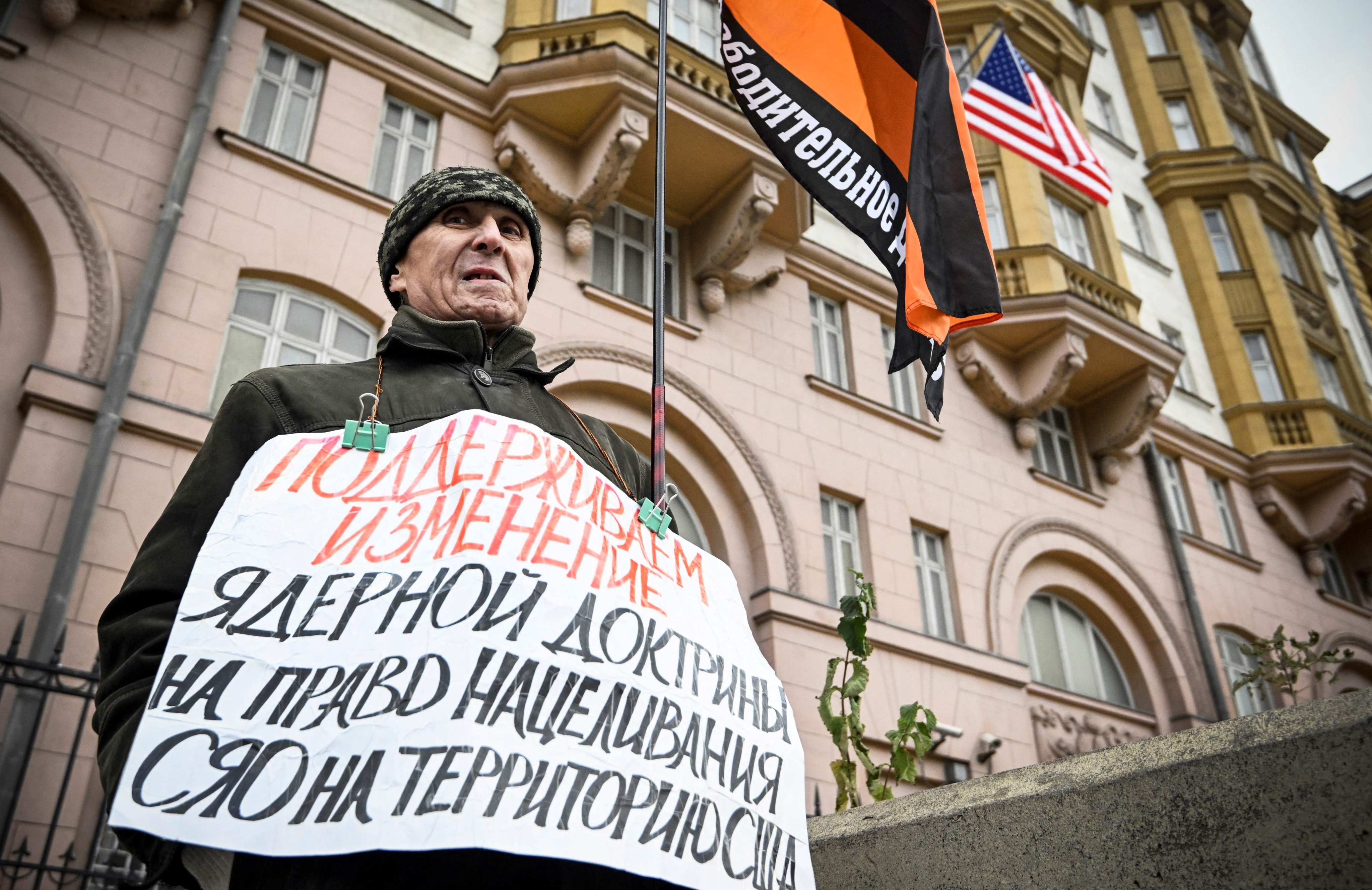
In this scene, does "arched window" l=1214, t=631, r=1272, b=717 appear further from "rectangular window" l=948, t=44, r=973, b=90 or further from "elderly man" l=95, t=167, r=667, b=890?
"elderly man" l=95, t=167, r=667, b=890

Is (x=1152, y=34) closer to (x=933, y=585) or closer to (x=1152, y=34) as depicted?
(x=1152, y=34)

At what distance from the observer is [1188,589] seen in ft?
50.4

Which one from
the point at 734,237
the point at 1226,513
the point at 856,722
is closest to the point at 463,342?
the point at 856,722

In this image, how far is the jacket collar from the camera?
2.35 meters

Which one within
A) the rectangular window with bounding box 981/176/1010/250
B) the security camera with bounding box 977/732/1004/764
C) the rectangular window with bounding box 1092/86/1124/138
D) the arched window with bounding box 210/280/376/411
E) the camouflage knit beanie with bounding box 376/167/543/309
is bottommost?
the camouflage knit beanie with bounding box 376/167/543/309

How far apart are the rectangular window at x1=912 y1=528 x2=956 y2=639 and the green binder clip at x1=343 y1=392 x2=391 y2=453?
10761 millimetres

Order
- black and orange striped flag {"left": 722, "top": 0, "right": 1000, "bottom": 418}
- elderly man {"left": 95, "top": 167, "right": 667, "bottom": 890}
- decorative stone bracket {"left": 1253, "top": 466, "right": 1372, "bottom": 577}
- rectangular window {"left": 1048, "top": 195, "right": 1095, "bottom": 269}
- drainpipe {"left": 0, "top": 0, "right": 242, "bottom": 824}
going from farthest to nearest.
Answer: decorative stone bracket {"left": 1253, "top": 466, "right": 1372, "bottom": 577} < rectangular window {"left": 1048, "top": 195, "right": 1095, "bottom": 269} < drainpipe {"left": 0, "top": 0, "right": 242, "bottom": 824} < black and orange striped flag {"left": 722, "top": 0, "right": 1000, "bottom": 418} < elderly man {"left": 95, "top": 167, "right": 667, "bottom": 890}

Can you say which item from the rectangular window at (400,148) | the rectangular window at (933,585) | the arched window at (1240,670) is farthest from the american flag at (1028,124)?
the arched window at (1240,670)

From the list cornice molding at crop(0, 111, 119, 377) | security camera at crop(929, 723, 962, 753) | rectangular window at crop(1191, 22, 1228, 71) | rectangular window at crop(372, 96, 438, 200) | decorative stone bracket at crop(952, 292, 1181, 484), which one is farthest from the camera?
rectangular window at crop(1191, 22, 1228, 71)

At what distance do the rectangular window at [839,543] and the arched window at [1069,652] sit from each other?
3.25 m

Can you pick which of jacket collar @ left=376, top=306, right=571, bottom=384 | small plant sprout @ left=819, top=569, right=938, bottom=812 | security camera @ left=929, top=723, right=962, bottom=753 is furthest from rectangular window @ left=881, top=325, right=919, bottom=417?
jacket collar @ left=376, top=306, right=571, bottom=384

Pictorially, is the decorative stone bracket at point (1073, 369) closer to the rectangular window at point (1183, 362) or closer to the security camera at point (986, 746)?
the rectangular window at point (1183, 362)

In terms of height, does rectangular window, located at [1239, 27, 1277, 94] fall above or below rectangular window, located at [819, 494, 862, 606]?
above

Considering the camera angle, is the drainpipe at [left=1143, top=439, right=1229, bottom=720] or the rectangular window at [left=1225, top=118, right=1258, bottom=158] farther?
the rectangular window at [left=1225, top=118, right=1258, bottom=158]
